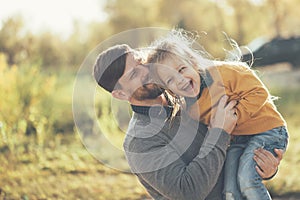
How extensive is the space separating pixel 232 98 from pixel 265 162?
280 millimetres

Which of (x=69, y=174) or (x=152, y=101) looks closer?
(x=152, y=101)

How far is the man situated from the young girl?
46 millimetres

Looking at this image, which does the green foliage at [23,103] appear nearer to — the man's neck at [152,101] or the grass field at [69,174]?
the grass field at [69,174]

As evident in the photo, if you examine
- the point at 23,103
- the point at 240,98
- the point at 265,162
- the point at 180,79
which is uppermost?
the point at 180,79

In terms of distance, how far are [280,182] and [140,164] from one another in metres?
2.57

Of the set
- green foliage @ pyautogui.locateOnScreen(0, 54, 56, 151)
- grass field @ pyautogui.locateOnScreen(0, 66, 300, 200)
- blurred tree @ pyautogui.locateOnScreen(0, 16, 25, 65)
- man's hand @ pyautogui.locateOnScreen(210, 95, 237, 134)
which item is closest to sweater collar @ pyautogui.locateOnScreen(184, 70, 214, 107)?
man's hand @ pyautogui.locateOnScreen(210, 95, 237, 134)

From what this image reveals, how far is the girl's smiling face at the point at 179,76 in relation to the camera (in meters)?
2.17

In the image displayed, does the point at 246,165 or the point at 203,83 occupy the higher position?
the point at 203,83

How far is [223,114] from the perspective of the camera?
216 centimetres

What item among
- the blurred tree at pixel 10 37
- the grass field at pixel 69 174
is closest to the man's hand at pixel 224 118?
the grass field at pixel 69 174

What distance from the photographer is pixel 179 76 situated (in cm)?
217

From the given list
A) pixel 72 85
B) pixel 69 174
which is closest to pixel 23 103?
pixel 69 174

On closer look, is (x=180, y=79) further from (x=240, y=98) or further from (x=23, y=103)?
(x=23, y=103)

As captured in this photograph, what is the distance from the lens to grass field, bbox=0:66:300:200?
4512 mm
